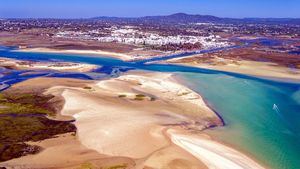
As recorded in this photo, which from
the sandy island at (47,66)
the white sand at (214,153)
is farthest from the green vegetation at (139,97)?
the sandy island at (47,66)

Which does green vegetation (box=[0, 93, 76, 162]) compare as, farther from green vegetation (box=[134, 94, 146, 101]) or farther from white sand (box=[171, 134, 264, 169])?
green vegetation (box=[134, 94, 146, 101])

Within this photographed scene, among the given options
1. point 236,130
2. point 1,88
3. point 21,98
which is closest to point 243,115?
point 236,130

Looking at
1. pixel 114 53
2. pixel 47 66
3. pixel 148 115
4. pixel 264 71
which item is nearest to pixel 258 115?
pixel 148 115

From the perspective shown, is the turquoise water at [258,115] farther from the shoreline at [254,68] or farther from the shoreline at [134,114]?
the shoreline at [254,68]

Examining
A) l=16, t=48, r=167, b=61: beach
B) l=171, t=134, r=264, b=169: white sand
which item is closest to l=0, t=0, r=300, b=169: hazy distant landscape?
l=171, t=134, r=264, b=169: white sand

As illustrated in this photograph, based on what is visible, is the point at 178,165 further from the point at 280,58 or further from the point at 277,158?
the point at 280,58

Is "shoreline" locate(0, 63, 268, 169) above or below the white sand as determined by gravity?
above
